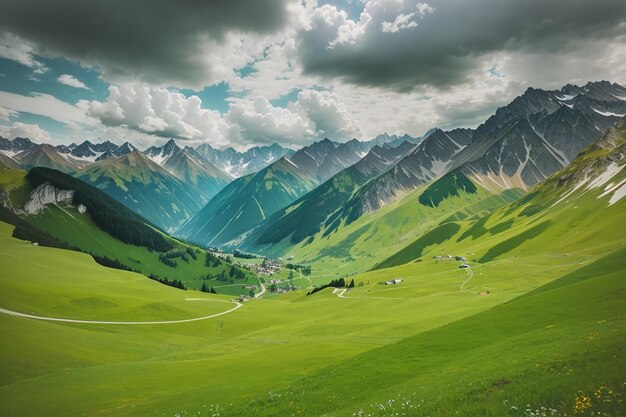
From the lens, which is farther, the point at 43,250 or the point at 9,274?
the point at 43,250

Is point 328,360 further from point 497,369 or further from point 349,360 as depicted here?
point 497,369

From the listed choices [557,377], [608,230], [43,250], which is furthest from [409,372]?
[43,250]

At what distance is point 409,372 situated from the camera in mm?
34219

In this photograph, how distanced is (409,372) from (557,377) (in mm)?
14343

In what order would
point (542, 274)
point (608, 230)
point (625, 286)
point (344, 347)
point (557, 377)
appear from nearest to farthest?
1. point (557, 377)
2. point (625, 286)
3. point (344, 347)
4. point (542, 274)
5. point (608, 230)

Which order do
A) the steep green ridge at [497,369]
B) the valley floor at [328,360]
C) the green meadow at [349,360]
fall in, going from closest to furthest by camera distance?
the steep green ridge at [497,369]
the green meadow at [349,360]
the valley floor at [328,360]

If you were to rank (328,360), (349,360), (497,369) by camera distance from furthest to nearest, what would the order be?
(328,360) → (349,360) → (497,369)

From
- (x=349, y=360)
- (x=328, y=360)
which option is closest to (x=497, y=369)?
(x=349, y=360)

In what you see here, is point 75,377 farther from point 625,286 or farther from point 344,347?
point 625,286

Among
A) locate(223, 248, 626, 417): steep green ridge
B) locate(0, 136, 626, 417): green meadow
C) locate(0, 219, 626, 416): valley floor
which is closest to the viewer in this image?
locate(223, 248, 626, 417): steep green ridge

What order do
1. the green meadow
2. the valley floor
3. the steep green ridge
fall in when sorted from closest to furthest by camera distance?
the steep green ridge < the green meadow < the valley floor

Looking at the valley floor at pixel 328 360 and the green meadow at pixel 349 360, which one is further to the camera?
the valley floor at pixel 328 360

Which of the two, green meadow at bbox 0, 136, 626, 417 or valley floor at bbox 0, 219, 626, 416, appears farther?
valley floor at bbox 0, 219, 626, 416

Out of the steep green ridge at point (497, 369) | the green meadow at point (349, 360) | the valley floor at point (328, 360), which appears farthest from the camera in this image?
the valley floor at point (328, 360)
